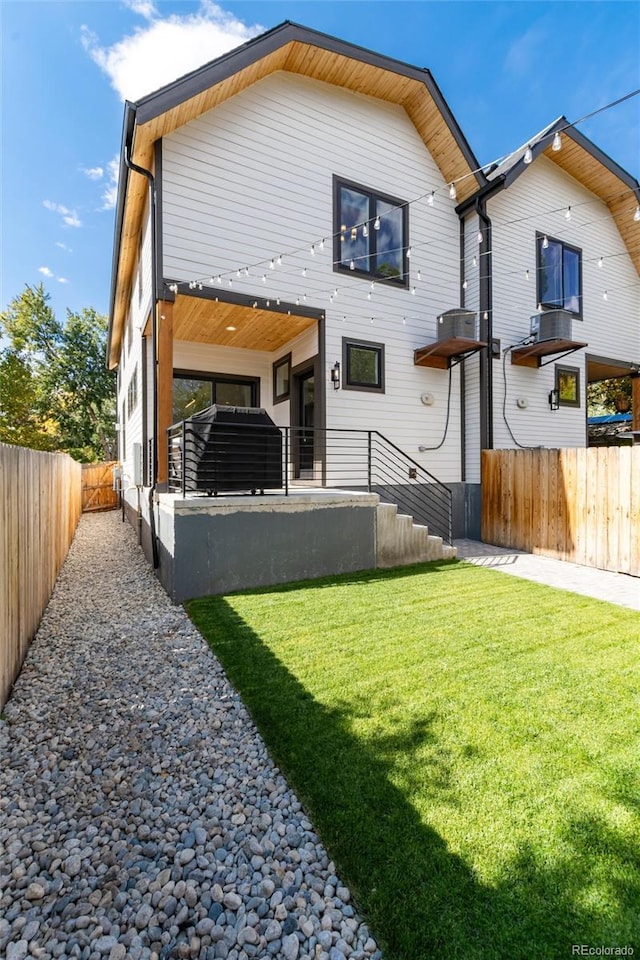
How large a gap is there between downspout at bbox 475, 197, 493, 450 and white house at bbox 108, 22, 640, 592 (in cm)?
3

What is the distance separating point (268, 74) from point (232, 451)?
21.0ft

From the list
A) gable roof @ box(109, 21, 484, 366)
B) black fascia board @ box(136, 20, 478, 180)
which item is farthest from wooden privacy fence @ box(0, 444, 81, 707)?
black fascia board @ box(136, 20, 478, 180)

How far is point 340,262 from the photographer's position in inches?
314

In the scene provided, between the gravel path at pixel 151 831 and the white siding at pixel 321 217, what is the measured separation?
5.66m

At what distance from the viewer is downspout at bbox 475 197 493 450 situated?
920cm

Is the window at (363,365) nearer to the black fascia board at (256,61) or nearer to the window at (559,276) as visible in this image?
the black fascia board at (256,61)

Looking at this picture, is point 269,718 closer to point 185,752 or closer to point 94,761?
point 185,752

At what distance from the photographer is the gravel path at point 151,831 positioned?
5.08 feet

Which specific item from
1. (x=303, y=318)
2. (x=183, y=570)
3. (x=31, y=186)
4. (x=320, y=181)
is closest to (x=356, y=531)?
(x=183, y=570)

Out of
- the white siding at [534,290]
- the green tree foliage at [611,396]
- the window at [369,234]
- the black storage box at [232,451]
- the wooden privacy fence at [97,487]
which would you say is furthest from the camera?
the green tree foliage at [611,396]

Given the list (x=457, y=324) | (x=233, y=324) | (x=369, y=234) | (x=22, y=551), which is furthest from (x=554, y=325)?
(x=22, y=551)

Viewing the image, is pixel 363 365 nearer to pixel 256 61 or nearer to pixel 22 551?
pixel 256 61

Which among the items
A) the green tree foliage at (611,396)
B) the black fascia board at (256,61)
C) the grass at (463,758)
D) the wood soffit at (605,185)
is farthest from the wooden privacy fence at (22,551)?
the green tree foliage at (611,396)

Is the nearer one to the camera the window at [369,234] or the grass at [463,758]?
the grass at [463,758]
